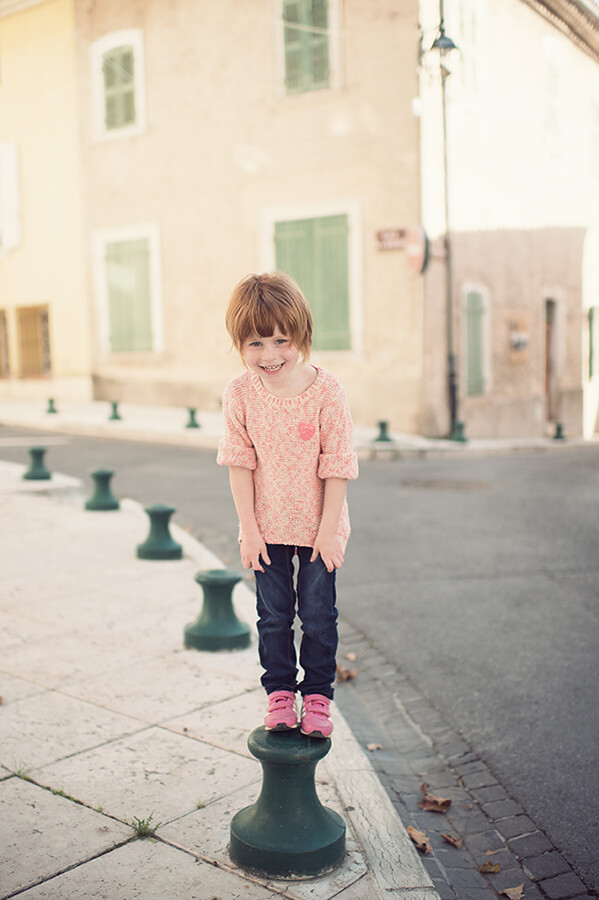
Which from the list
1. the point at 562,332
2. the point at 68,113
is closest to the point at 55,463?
the point at 68,113

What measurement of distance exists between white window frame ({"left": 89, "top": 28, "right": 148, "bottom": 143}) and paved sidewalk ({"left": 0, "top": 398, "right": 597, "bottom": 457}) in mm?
5409

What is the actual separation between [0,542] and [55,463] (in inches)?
194

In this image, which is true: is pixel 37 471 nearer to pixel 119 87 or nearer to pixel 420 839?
pixel 420 839

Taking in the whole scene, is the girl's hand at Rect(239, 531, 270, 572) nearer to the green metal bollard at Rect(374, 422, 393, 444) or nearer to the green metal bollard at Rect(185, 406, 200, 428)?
the green metal bollard at Rect(374, 422, 393, 444)

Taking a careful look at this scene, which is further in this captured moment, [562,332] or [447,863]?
[562,332]

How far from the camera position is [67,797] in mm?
2834

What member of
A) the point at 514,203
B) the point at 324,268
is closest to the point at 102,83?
the point at 324,268

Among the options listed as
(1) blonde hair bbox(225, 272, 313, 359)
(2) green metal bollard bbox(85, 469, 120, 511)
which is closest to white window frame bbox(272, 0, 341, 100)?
(2) green metal bollard bbox(85, 469, 120, 511)

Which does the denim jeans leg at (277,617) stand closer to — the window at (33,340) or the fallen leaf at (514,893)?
the fallen leaf at (514,893)

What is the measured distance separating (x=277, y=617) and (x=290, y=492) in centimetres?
38

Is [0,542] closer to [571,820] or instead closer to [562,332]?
[571,820]

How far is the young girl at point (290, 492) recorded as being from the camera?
2582 mm

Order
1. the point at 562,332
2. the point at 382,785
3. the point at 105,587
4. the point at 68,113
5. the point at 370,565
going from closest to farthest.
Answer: the point at 382,785, the point at 105,587, the point at 370,565, the point at 68,113, the point at 562,332

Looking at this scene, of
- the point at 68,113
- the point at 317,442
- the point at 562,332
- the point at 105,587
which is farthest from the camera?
the point at 562,332
